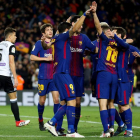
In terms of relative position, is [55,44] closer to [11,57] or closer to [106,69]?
[106,69]

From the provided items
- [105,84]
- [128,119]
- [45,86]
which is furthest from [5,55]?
[128,119]

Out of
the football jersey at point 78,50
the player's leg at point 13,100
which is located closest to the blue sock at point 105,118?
the football jersey at point 78,50

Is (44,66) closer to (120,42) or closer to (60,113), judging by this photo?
(60,113)

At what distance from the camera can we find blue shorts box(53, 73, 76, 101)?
7242mm

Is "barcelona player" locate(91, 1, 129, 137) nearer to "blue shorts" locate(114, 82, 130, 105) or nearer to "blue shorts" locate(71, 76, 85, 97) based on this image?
"blue shorts" locate(114, 82, 130, 105)

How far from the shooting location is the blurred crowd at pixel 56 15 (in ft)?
67.5

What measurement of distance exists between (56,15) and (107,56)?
15002 millimetres

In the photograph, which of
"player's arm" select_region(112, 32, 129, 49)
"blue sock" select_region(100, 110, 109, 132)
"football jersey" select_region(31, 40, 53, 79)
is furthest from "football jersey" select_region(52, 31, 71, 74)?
"football jersey" select_region(31, 40, 53, 79)

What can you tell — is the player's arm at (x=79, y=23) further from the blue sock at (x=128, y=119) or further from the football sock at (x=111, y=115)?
the blue sock at (x=128, y=119)

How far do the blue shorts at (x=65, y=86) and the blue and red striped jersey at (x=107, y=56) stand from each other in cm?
60

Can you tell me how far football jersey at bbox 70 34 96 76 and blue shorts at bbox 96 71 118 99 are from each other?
1.68ft

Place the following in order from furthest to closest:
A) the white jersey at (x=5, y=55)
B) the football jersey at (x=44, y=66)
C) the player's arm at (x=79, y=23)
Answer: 1. the white jersey at (x=5, y=55)
2. the football jersey at (x=44, y=66)
3. the player's arm at (x=79, y=23)

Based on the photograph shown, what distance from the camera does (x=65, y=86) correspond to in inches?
286

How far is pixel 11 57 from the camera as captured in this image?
9.13 meters
